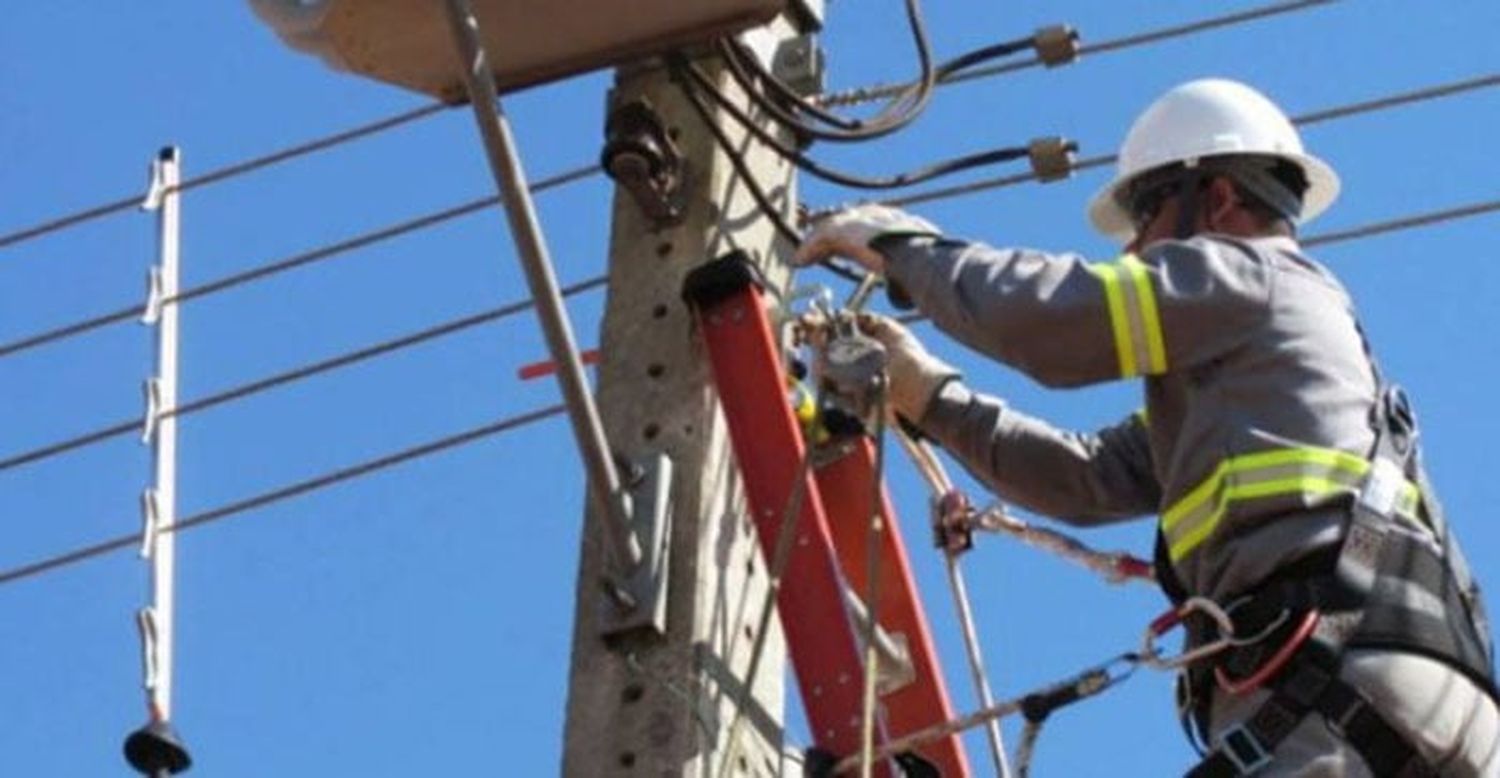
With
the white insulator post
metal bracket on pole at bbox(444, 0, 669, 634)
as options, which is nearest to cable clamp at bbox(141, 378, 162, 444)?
the white insulator post

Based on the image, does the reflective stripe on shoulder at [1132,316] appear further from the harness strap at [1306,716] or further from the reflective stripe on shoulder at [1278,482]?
the harness strap at [1306,716]

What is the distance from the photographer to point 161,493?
736cm

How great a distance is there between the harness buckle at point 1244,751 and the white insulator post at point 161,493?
60.9 inches

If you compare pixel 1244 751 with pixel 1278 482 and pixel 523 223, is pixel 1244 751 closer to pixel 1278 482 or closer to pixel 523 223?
pixel 1278 482

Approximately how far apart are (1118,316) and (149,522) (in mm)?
2266

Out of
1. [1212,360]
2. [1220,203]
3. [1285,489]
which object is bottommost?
[1285,489]

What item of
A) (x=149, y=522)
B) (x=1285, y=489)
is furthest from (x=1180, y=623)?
(x=149, y=522)

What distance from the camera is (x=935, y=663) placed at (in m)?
6.12

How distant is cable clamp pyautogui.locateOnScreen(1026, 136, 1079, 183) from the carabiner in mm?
1721

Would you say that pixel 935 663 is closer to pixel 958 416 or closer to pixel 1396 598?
pixel 958 416

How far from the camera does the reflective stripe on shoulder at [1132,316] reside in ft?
18.3

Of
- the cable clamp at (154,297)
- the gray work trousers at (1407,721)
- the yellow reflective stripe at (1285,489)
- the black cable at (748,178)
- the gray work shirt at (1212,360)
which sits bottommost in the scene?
the gray work trousers at (1407,721)

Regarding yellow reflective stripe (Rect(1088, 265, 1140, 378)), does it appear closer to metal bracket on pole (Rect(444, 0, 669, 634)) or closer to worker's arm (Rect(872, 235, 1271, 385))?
worker's arm (Rect(872, 235, 1271, 385))

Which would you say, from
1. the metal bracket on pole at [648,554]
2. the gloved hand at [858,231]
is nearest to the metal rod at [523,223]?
the metal bracket on pole at [648,554]
